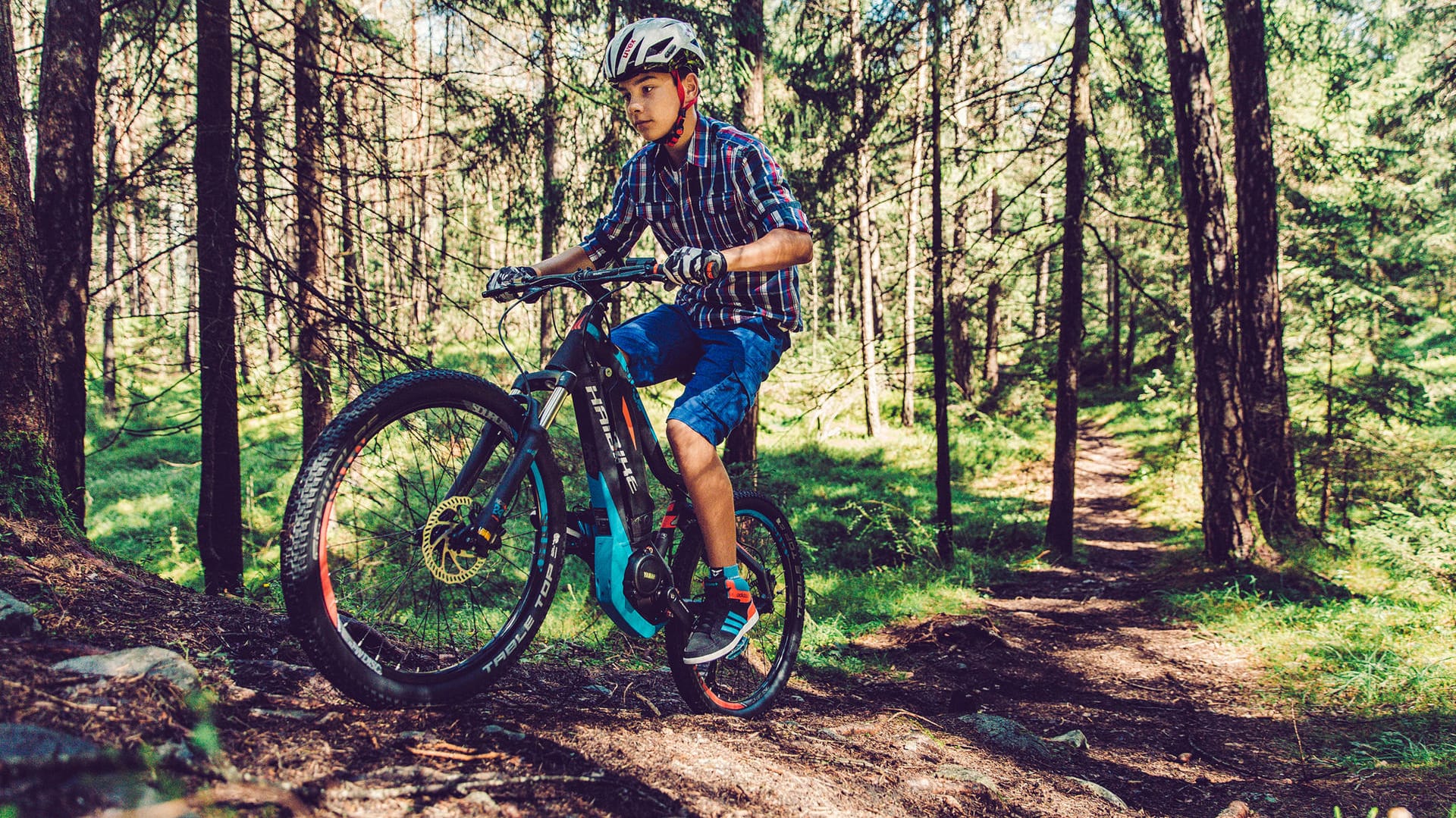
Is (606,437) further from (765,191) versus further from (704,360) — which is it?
(765,191)

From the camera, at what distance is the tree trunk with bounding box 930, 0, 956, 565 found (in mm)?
9117

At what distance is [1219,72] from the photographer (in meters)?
16.2

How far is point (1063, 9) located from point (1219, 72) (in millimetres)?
8154

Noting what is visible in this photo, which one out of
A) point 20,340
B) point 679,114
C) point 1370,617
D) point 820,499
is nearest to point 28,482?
point 20,340

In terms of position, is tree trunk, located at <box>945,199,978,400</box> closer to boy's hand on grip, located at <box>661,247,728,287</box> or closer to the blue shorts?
the blue shorts

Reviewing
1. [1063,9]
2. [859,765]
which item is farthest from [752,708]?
[1063,9]

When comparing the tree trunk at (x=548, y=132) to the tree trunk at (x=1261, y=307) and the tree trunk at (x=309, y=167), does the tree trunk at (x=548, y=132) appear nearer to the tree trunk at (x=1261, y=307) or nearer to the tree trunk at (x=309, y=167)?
the tree trunk at (x=309, y=167)

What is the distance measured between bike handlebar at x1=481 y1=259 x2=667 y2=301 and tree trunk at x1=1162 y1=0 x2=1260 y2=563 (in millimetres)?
7184

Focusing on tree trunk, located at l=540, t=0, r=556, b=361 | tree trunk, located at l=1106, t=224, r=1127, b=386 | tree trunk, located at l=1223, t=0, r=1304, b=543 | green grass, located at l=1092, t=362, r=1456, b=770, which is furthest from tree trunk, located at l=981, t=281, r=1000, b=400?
tree trunk, located at l=540, t=0, r=556, b=361

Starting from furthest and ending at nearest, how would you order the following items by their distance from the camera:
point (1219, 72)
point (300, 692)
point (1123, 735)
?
point (1219, 72), point (1123, 735), point (300, 692)

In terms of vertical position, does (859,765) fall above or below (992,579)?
above

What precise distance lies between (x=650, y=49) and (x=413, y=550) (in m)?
1.97

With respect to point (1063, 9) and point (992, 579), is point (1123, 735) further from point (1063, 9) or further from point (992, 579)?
point (1063, 9)

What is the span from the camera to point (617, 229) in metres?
3.46
